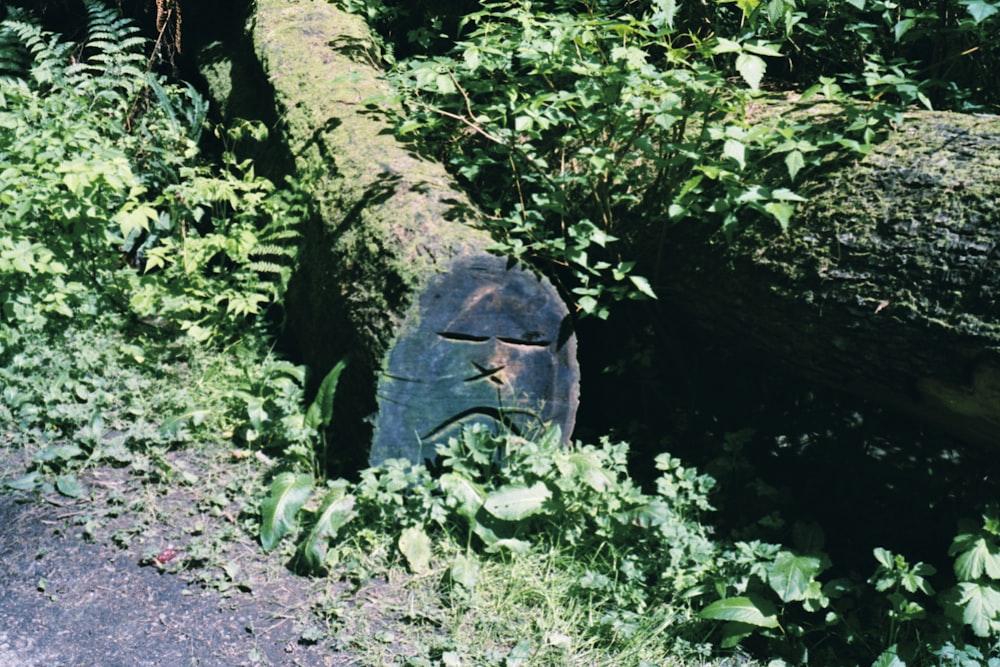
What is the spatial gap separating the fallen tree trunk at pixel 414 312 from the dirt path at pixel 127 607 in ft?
2.34

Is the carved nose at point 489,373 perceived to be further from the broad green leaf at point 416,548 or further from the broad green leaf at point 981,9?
the broad green leaf at point 981,9

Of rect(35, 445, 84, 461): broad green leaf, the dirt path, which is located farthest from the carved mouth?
rect(35, 445, 84, 461): broad green leaf

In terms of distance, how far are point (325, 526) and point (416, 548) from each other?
0.35 m

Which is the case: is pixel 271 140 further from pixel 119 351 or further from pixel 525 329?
pixel 525 329

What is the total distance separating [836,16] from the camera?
464 centimetres

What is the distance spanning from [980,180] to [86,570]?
11.2 ft

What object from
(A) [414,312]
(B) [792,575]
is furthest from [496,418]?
(B) [792,575]

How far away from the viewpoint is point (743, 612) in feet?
10.0

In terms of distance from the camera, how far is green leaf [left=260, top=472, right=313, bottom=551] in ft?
11.1

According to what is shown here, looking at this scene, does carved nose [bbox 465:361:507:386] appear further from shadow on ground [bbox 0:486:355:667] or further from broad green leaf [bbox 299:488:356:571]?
shadow on ground [bbox 0:486:355:667]

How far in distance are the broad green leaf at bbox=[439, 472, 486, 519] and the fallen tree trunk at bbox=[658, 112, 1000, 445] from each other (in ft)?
4.15

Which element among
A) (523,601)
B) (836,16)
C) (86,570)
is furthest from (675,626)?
(836,16)

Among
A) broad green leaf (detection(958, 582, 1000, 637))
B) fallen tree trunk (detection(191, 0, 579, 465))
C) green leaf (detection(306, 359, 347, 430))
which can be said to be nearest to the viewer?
broad green leaf (detection(958, 582, 1000, 637))

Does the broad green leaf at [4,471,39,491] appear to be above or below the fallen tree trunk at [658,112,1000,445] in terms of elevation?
below
